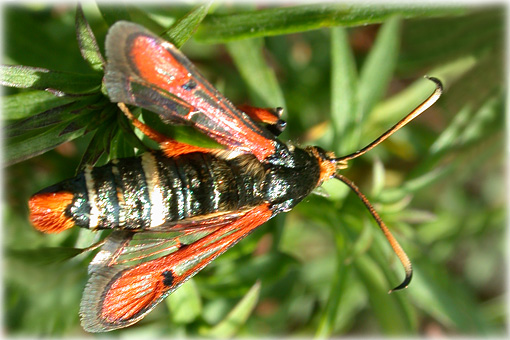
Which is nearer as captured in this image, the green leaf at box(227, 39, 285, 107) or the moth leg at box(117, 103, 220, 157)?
the moth leg at box(117, 103, 220, 157)

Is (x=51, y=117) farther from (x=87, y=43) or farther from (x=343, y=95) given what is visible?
(x=343, y=95)

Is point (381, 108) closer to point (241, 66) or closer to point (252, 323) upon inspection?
point (241, 66)

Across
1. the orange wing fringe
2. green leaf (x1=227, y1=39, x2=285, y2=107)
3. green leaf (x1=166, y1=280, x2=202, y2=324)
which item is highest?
green leaf (x1=227, y1=39, x2=285, y2=107)

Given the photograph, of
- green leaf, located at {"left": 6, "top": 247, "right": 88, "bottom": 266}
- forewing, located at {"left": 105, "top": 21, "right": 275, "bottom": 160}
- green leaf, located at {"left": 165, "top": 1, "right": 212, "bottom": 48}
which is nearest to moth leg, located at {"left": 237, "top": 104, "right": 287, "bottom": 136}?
forewing, located at {"left": 105, "top": 21, "right": 275, "bottom": 160}

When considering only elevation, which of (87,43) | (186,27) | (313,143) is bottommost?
(87,43)

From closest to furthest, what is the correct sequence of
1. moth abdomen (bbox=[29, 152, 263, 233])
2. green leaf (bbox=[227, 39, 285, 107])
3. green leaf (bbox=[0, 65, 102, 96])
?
1. green leaf (bbox=[0, 65, 102, 96])
2. moth abdomen (bbox=[29, 152, 263, 233])
3. green leaf (bbox=[227, 39, 285, 107])

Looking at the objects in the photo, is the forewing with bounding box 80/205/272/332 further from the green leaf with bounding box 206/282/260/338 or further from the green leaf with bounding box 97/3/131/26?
the green leaf with bounding box 97/3/131/26

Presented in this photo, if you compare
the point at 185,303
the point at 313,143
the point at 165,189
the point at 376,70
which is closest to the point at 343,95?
the point at 376,70
